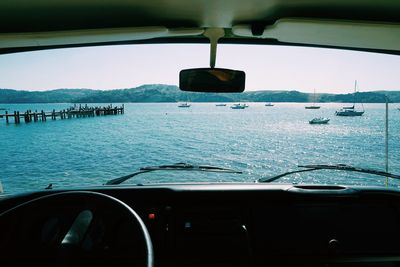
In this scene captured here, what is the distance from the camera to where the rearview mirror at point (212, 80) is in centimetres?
267

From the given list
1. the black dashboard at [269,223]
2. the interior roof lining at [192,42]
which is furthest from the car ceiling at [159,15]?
the black dashboard at [269,223]

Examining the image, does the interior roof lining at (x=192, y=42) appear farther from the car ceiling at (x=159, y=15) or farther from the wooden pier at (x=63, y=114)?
the wooden pier at (x=63, y=114)

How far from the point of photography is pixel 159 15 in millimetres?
2375

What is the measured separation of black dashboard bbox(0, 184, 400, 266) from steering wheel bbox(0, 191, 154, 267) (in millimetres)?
318

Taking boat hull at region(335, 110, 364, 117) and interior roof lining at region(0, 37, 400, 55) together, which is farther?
boat hull at region(335, 110, 364, 117)

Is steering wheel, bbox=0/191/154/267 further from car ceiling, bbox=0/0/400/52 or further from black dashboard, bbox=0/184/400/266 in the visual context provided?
car ceiling, bbox=0/0/400/52

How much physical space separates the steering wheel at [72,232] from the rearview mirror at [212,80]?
1.48 metres

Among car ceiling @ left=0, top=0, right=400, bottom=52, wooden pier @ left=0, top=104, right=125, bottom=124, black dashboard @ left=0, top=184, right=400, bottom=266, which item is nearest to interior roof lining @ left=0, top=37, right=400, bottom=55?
car ceiling @ left=0, top=0, right=400, bottom=52

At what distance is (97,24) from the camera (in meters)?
2.60

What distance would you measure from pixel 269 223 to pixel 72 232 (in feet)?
5.70

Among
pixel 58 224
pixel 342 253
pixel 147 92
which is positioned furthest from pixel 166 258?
pixel 147 92

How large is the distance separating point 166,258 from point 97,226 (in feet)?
3.20

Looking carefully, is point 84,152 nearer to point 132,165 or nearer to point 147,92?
point 132,165

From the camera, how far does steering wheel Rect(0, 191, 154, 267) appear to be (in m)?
1.15
